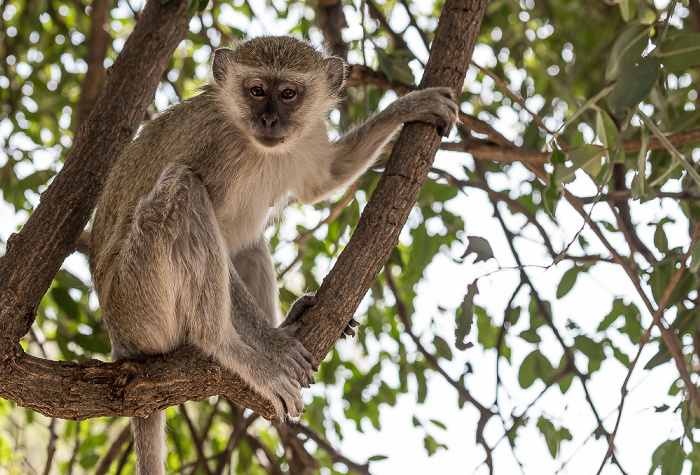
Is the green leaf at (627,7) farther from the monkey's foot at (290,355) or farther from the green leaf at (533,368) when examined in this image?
the monkey's foot at (290,355)

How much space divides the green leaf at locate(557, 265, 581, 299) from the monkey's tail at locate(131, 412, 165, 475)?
2.61 metres

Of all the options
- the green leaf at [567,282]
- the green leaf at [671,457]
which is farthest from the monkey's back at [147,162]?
the green leaf at [671,457]

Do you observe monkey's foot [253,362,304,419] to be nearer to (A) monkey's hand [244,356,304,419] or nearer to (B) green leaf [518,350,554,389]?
(A) monkey's hand [244,356,304,419]

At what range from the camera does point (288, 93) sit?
4211 mm

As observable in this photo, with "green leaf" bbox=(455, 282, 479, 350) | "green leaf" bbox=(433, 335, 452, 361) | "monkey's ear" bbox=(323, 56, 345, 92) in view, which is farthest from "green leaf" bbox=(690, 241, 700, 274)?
"monkey's ear" bbox=(323, 56, 345, 92)

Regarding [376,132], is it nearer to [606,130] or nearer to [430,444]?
[606,130]

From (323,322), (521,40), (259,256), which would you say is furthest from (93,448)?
(521,40)

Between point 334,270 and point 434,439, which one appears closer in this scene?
point 334,270

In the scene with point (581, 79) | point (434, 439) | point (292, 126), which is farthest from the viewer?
point (581, 79)

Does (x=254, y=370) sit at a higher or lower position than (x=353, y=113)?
lower

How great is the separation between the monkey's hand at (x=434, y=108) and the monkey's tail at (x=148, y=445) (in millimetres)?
2155

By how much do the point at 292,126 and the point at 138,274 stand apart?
1255mm

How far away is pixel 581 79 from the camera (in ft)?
23.2

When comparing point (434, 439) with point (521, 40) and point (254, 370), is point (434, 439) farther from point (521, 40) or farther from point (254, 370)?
point (521, 40)
